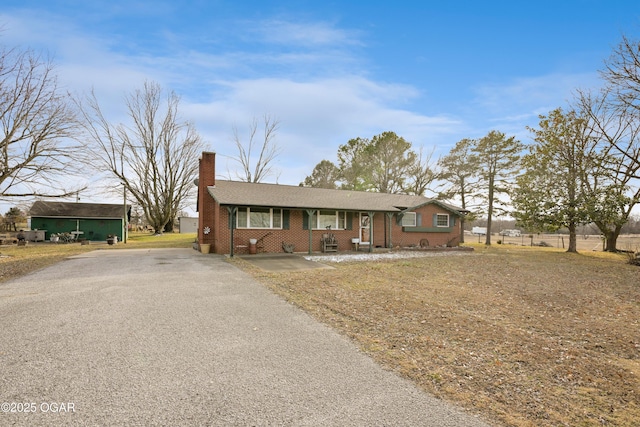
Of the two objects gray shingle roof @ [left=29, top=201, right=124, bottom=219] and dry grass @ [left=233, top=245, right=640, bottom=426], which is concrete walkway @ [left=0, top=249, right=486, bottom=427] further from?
gray shingle roof @ [left=29, top=201, right=124, bottom=219]

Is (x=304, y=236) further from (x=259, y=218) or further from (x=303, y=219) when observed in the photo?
(x=259, y=218)

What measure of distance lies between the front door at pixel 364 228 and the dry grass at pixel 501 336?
8.68 metres

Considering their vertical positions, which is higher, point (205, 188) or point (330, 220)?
point (205, 188)

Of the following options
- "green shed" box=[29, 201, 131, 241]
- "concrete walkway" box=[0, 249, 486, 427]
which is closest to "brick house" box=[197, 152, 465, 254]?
"concrete walkway" box=[0, 249, 486, 427]

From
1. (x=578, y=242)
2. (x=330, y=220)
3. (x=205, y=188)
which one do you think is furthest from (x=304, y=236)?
(x=578, y=242)

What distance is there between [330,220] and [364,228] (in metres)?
2.60

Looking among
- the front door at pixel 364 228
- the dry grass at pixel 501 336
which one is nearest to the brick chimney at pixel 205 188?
the front door at pixel 364 228

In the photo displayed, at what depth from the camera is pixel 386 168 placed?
115ft

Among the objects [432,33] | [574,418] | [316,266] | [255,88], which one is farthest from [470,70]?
[574,418]

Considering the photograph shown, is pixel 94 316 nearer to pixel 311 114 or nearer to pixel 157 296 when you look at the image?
pixel 157 296

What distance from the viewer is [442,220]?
22188 mm

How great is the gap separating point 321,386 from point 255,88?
14110 mm

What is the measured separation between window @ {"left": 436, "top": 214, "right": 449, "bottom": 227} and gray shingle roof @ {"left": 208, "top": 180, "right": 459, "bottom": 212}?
0.66 m

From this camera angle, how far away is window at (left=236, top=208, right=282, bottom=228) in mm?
16016
